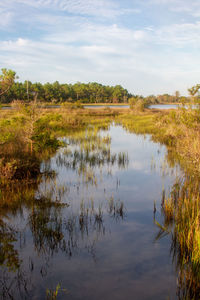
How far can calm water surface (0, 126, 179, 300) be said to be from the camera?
4855 millimetres

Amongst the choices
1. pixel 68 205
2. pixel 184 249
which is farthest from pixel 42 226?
pixel 184 249

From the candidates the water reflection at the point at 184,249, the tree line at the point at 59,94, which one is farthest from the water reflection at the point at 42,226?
the tree line at the point at 59,94

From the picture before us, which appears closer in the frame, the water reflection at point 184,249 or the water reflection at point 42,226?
the water reflection at point 184,249

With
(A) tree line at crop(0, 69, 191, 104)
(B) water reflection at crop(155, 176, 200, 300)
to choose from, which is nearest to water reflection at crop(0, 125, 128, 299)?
(B) water reflection at crop(155, 176, 200, 300)

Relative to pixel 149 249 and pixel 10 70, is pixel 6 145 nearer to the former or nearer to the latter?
pixel 10 70

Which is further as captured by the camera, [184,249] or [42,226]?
[42,226]

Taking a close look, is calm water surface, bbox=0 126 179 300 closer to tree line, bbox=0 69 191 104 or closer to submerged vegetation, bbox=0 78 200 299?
submerged vegetation, bbox=0 78 200 299

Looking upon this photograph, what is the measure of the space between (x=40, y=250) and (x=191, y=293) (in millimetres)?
3470

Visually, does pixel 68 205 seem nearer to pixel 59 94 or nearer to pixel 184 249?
pixel 184 249

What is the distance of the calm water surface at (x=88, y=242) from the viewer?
15.9ft

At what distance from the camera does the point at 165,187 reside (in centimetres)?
1036

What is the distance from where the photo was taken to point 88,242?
6262 mm

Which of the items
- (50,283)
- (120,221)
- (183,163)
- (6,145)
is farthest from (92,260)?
(183,163)

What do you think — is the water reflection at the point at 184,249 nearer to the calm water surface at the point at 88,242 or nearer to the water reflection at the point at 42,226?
the calm water surface at the point at 88,242
